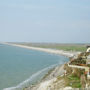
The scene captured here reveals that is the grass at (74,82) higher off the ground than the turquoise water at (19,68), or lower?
higher

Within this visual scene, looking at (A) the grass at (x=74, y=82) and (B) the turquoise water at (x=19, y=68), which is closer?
(A) the grass at (x=74, y=82)

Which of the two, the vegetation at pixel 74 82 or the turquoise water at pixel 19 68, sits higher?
the vegetation at pixel 74 82

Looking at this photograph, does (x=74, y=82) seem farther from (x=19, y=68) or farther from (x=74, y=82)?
(x=19, y=68)

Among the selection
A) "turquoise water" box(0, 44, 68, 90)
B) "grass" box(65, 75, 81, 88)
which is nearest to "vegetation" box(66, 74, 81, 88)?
"grass" box(65, 75, 81, 88)

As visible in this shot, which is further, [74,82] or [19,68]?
[19,68]

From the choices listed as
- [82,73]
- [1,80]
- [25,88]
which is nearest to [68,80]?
[82,73]

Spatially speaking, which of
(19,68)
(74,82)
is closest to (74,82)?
(74,82)

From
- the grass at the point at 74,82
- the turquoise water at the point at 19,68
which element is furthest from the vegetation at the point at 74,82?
the turquoise water at the point at 19,68

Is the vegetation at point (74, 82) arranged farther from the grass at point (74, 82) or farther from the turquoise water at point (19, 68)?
the turquoise water at point (19, 68)

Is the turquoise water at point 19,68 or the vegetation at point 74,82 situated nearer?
the vegetation at point 74,82

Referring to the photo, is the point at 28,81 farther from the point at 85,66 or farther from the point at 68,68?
the point at 85,66

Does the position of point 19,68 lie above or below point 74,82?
below
